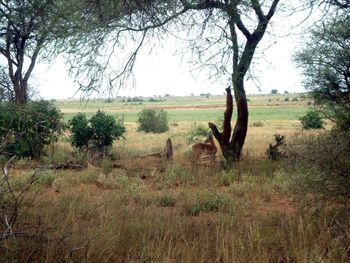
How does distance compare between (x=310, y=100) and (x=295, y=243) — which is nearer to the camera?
(x=295, y=243)

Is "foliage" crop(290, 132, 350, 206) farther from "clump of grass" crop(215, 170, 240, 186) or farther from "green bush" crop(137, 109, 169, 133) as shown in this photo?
"green bush" crop(137, 109, 169, 133)

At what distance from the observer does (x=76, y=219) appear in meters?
6.04

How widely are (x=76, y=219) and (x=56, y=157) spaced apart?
962cm

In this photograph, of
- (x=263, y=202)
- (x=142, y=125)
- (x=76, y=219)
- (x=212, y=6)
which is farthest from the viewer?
(x=142, y=125)

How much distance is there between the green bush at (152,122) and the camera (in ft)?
128

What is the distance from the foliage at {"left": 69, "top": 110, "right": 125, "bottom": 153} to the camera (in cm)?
1712

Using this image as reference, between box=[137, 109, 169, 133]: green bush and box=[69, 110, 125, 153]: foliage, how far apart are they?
2100 centimetres

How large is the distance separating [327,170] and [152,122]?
3327 centimetres

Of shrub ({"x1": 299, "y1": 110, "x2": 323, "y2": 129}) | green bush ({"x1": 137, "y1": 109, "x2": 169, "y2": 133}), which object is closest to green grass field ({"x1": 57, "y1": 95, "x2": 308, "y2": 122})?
shrub ({"x1": 299, "y1": 110, "x2": 323, "y2": 129})

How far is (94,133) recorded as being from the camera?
17422 mm

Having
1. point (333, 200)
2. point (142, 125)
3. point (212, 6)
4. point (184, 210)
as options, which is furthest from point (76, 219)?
point (142, 125)

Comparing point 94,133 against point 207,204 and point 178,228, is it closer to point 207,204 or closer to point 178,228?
point 207,204

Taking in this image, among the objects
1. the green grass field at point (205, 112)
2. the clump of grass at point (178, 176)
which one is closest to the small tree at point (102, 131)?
the clump of grass at point (178, 176)

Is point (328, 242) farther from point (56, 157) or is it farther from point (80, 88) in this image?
point (56, 157)
